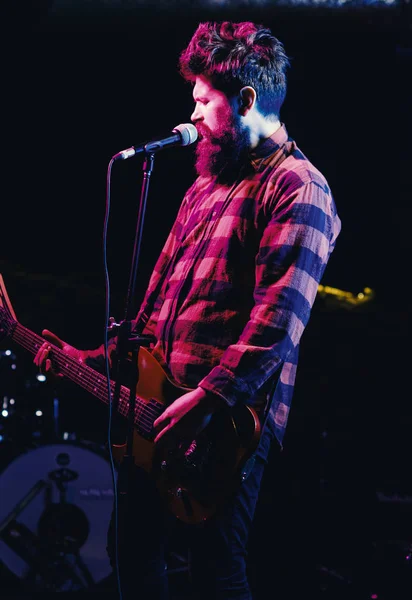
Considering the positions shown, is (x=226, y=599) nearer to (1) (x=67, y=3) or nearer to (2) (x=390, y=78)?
(2) (x=390, y=78)

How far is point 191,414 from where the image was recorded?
171 cm

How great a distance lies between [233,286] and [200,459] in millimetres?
535

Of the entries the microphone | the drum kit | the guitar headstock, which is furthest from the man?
the drum kit

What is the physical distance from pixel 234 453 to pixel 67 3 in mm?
3920

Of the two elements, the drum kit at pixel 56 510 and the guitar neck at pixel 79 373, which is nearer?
the guitar neck at pixel 79 373

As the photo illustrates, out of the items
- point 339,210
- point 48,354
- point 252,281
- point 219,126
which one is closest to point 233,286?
point 252,281

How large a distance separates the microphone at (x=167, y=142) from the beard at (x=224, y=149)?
0.11 metres

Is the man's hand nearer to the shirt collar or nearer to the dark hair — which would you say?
the shirt collar

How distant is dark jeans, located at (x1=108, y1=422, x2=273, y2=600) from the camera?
70.9 inches

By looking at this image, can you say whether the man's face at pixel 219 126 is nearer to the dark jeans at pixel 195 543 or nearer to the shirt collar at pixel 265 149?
the shirt collar at pixel 265 149

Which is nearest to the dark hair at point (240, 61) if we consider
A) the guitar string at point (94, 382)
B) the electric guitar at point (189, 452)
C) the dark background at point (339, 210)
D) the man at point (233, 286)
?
the man at point (233, 286)

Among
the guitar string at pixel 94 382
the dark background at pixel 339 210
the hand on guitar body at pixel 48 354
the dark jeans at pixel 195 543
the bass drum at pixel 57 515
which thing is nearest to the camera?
the dark jeans at pixel 195 543

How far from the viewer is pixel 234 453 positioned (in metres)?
1.76

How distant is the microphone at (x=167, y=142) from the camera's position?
74.5 inches
